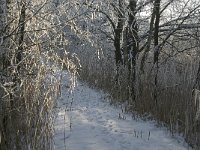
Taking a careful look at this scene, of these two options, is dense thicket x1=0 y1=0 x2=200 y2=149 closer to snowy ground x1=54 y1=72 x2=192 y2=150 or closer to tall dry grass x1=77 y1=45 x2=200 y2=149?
tall dry grass x1=77 y1=45 x2=200 y2=149

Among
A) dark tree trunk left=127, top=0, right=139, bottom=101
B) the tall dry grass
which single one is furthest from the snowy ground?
dark tree trunk left=127, top=0, right=139, bottom=101

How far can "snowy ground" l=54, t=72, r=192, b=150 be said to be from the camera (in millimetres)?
5114

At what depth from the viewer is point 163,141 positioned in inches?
216

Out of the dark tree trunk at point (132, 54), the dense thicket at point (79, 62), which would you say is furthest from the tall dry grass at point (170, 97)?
the dark tree trunk at point (132, 54)

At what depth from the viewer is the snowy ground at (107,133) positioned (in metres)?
5.11

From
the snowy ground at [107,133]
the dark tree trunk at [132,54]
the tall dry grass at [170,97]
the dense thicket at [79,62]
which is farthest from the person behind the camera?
the dark tree trunk at [132,54]

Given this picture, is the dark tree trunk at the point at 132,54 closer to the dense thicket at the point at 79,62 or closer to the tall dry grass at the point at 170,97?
the dense thicket at the point at 79,62

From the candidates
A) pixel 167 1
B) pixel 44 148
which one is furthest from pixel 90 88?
pixel 44 148

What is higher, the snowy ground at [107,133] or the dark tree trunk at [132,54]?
the dark tree trunk at [132,54]

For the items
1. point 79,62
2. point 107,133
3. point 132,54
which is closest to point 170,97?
point 107,133

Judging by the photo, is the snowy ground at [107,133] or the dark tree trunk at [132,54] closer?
the snowy ground at [107,133]

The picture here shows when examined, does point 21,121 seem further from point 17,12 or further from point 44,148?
point 17,12

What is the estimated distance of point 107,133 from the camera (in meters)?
5.77

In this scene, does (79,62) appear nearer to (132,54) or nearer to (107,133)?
(107,133)
